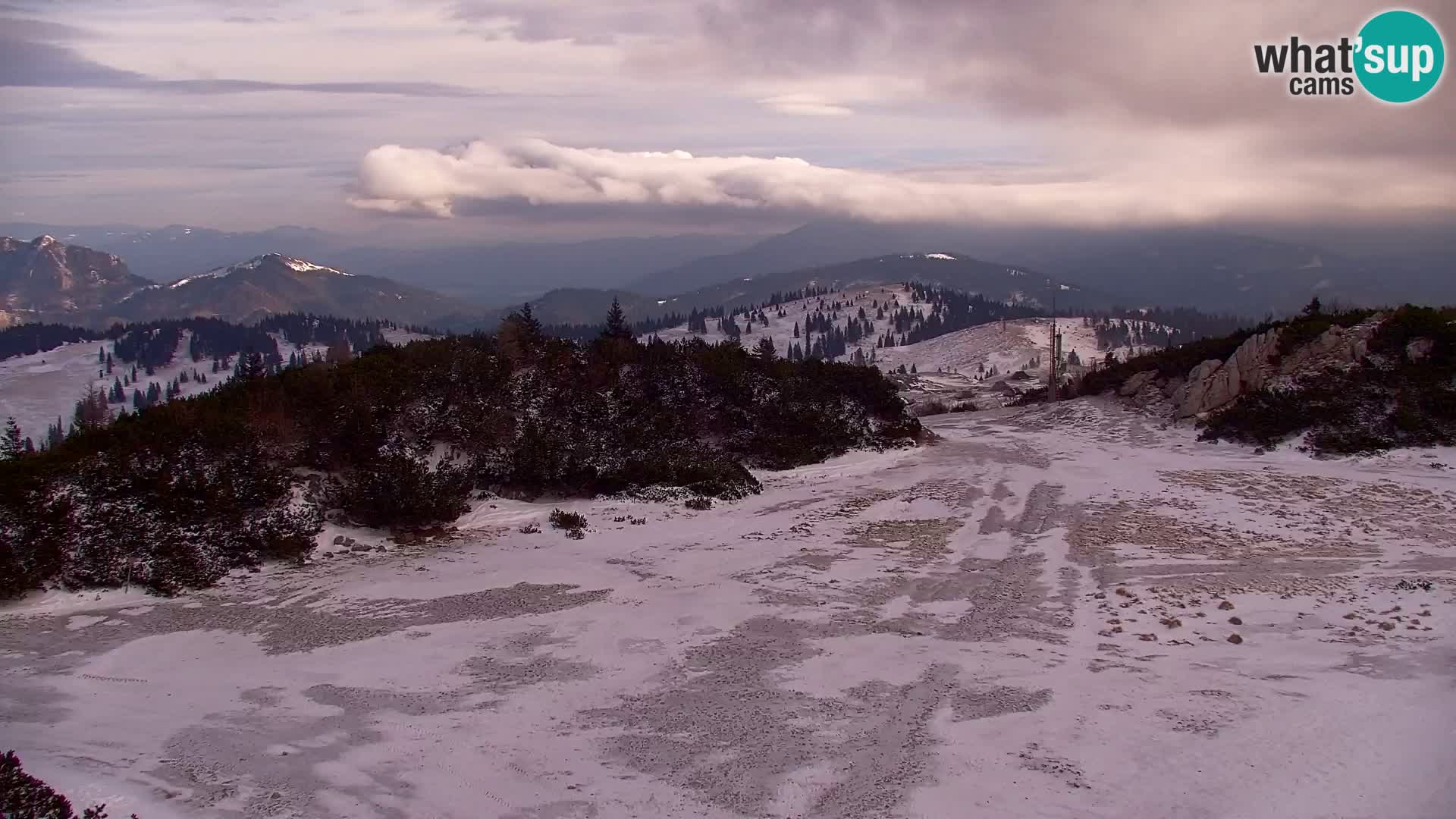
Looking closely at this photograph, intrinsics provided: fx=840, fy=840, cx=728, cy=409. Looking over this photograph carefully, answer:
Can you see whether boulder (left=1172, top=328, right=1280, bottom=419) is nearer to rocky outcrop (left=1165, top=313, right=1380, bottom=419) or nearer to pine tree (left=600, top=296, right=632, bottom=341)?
rocky outcrop (left=1165, top=313, right=1380, bottom=419)

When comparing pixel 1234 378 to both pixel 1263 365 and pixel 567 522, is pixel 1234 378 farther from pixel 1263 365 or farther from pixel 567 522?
pixel 567 522

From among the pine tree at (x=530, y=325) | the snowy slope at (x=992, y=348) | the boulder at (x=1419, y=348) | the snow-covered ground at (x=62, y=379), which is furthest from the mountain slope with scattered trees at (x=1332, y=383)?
the snow-covered ground at (x=62, y=379)

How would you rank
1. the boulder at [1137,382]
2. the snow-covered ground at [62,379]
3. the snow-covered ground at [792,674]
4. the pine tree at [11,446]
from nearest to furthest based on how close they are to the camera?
1. the snow-covered ground at [792,674]
2. the pine tree at [11,446]
3. the boulder at [1137,382]
4. the snow-covered ground at [62,379]

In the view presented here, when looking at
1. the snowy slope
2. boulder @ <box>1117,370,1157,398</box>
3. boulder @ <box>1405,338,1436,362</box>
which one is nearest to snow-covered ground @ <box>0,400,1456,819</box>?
boulder @ <box>1405,338,1436,362</box>

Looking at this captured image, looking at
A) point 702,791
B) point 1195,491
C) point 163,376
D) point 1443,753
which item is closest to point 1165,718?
point 1443,753

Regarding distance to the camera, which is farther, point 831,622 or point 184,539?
point 184,539

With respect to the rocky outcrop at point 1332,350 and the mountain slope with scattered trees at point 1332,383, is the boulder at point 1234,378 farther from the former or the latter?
the rocky outcrop at point 1332,350

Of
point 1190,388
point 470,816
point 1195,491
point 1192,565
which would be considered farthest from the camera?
point 1190,388

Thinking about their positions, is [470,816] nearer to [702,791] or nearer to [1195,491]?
[702,791]
